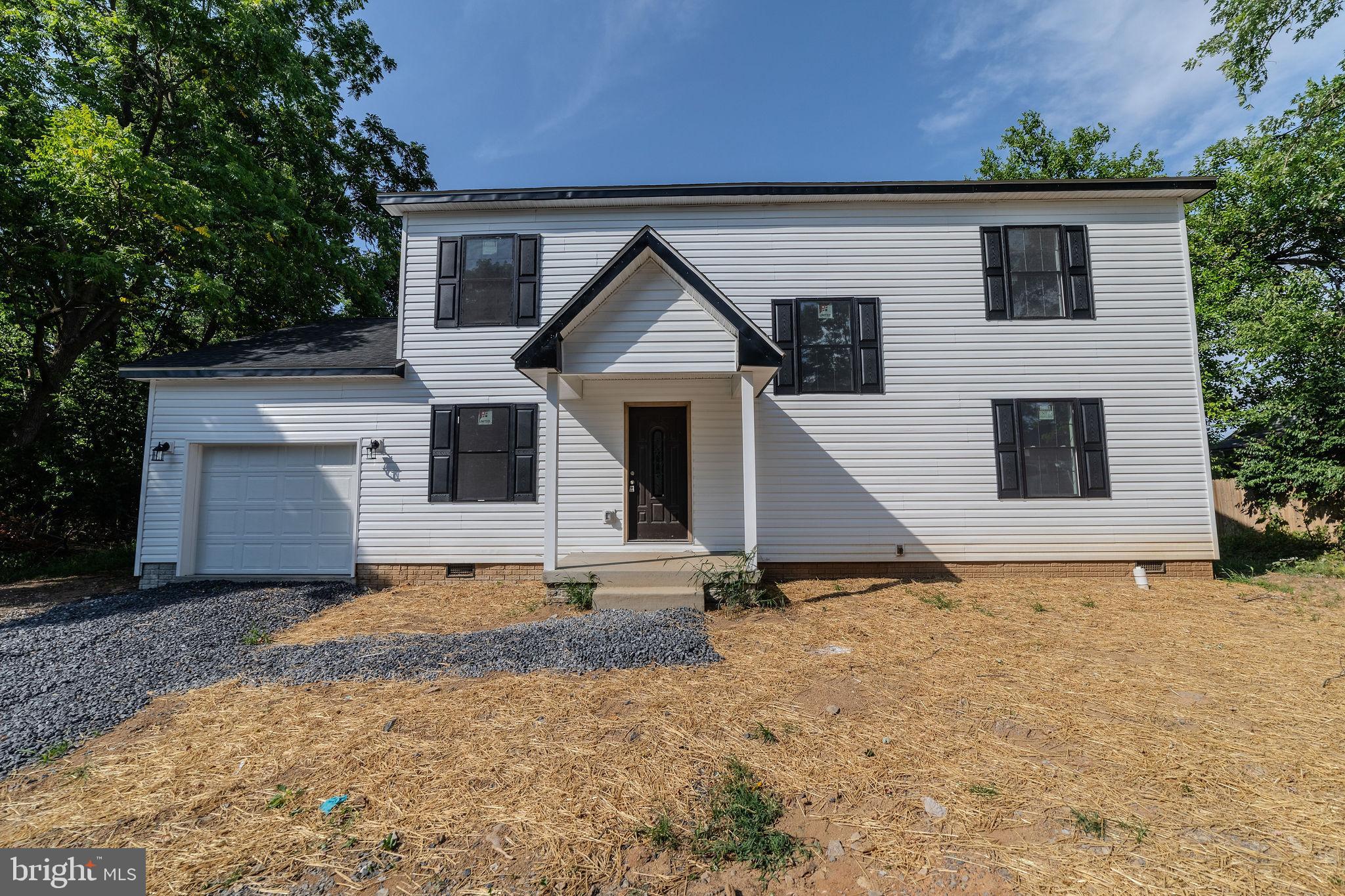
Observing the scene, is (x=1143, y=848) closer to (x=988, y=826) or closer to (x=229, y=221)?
(x=988, y=826)

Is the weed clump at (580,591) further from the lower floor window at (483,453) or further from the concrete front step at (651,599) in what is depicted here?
the lower floor window at (483,453)

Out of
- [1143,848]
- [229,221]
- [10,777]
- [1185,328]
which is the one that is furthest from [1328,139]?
[229,221]

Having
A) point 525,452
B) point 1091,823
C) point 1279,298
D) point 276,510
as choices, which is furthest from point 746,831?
point 1279,298

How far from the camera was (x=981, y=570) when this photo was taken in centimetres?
757

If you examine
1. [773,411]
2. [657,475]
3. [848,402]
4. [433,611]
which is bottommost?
[433,611]

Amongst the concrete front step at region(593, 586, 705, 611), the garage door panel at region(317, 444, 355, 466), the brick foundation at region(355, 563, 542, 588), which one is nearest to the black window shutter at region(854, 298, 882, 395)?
the concrete front step at region(593, 586, 705, 611)

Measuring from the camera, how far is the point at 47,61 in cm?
922

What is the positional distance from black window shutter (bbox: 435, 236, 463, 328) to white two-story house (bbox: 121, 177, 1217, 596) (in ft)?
0.11

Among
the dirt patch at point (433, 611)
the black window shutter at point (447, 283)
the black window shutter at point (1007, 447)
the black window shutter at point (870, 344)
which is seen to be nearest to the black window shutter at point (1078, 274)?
the black window shutter at point (1007, 447)

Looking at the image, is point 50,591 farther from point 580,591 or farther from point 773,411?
point 773,411

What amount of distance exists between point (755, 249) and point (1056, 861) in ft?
25.1

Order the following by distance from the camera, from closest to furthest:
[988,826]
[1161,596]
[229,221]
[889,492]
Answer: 1. [988,826]
2. [1161,596]
3. [889,492]
4. [229,221]

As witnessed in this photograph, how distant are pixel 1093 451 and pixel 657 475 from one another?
634cm

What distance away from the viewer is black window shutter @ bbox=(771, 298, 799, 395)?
786 cm
